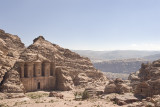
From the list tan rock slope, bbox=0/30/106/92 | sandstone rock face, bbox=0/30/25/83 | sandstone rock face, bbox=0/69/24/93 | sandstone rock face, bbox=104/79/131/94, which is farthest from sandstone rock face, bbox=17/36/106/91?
sandstone rock face, bbox=104/79/131/94

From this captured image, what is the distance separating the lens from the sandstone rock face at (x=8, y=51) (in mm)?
33878

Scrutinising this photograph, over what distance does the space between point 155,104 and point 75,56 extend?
31.8m

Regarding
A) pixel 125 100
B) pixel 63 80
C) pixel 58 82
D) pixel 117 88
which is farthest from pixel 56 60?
pixel 125 100

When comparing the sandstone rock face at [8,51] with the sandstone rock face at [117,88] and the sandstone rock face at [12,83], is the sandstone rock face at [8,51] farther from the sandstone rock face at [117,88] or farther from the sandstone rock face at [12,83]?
the sandstone rock face at [117,88]

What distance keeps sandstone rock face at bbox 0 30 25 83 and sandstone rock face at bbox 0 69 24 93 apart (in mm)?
1394

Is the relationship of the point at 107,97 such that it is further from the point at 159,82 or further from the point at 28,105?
the point at 28,105

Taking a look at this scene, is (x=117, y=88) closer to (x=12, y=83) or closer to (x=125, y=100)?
(x=125, y=100)

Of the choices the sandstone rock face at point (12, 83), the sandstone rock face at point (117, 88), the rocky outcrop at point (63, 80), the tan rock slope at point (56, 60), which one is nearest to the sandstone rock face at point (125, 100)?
the sandstone rock face at point (117, 88)

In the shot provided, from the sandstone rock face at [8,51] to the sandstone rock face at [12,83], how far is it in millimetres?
1394

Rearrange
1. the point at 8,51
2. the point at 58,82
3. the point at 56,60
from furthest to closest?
the point at 56,60 < the point at 58,82 < the point at 8,51

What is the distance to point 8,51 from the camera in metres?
39.2

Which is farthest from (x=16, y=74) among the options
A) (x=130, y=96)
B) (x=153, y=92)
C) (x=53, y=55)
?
(x=153, y=92)

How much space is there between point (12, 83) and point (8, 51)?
34.5 ft

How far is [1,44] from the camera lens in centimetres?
3766
